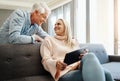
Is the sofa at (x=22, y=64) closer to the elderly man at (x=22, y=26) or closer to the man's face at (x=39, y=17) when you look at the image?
the elderly man at (x=22, y=26)

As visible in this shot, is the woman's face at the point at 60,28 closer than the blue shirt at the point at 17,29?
No

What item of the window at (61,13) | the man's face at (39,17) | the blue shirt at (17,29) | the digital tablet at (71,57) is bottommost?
the digital tablet at (71,57)

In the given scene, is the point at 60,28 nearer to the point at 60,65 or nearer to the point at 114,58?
the point at 60,65

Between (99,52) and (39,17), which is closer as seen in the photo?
(39,17)

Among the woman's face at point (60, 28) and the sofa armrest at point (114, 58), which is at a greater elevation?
the woman's face at point (60, 28)

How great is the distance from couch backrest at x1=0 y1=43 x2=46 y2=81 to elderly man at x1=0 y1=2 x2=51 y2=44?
0.27ft

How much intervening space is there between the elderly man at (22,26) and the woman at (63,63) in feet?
0.67

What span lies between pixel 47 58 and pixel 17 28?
0.44 m

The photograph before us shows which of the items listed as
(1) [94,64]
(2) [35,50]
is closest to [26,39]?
(2) [35,50]

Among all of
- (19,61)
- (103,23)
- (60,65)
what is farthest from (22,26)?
(103,23)

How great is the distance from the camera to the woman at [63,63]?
1.61 m

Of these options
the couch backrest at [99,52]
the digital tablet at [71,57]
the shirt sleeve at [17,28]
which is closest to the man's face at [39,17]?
the shirt sleeve at [17,28]

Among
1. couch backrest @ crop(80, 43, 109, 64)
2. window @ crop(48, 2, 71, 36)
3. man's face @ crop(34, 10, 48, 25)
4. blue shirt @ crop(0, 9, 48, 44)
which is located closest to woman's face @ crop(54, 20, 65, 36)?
man's face @ crop(34, 10, 48, 25)

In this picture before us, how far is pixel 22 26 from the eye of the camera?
2025 mm
